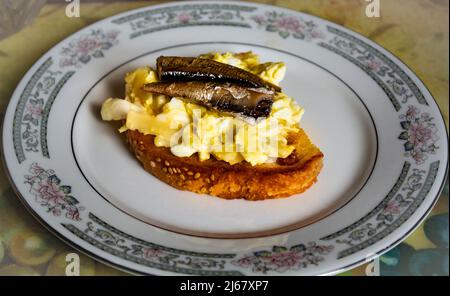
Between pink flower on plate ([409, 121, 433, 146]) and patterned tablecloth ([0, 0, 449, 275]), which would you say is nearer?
patterned tablecloth ([0, 0, 449, 275])

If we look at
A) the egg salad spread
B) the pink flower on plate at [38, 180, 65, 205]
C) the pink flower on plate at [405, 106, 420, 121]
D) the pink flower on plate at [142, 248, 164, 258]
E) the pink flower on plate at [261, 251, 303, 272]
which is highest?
the pink flower on plate at [405, 106, 420, 121]

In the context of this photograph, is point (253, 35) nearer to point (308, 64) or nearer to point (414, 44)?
point (308, 64)

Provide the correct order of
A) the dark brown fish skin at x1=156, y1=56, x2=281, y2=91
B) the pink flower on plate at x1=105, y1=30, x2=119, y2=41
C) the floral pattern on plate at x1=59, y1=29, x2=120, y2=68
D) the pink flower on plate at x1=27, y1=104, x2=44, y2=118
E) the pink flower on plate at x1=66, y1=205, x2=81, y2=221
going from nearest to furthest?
the pink flower on plate at x1=66, y1=205, x2=81, y2=221 < the dark brown fish skin at x1=156, y1=56, x2=281, y2=91 < the pink flower on plate at x1=27, y1=104, x2=44, y2=118 < the floral pattern on plate at x1=59, y1=29, x2=120, y2=68 < the pink flower on plate at x1=105, y1=30, x2=119, y2=41

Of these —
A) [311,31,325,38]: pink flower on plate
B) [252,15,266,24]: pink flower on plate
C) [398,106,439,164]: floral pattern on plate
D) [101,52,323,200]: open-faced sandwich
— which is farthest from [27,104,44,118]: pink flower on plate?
[398,106,439,164]: floral pattern on plate

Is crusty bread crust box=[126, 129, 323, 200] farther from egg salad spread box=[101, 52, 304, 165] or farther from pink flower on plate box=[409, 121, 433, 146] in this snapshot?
pink flower on plate box=[409, 121, 433, 146]

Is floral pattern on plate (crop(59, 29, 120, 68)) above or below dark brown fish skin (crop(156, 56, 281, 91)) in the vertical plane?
above

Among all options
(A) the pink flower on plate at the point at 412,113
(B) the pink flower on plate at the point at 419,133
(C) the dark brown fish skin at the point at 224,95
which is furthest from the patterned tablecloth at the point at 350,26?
(C) the dark brown fish skin at the point at 224,95
